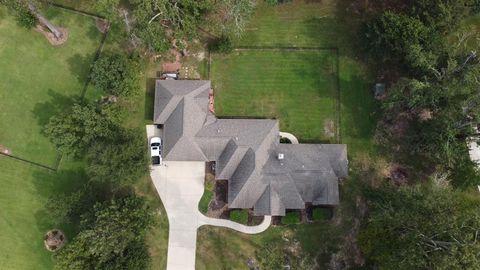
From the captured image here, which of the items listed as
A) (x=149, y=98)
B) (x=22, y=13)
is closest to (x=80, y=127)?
(x=149, y=98)

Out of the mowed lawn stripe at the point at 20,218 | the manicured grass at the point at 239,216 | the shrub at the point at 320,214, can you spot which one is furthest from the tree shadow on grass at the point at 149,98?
the shrub at the point at 320,214

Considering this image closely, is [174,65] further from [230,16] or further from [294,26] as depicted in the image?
[294,26]

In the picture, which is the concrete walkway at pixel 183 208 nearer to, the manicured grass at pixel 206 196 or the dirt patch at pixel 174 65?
the manicured grass at pixel 206 196

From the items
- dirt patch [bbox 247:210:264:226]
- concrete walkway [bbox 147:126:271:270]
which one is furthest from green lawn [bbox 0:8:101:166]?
dirt patch [bbox 247:210:264:226]

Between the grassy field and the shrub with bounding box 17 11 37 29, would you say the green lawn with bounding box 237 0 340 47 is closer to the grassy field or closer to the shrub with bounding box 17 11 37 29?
the grassy field

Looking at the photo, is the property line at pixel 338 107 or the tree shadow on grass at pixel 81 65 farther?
the tree shadow on grass at pixel 81 65

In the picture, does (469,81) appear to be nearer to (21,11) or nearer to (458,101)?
(458,101)
